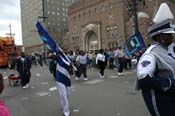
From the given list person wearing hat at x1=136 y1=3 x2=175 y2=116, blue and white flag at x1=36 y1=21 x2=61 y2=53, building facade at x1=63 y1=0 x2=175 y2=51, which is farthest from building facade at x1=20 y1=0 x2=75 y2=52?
person wearing hat at x1=136 y1=3 x2=175 y2=116

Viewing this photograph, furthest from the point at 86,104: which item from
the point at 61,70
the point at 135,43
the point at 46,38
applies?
the point at 135,43

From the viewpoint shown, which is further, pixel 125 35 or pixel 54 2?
pixel 54 2

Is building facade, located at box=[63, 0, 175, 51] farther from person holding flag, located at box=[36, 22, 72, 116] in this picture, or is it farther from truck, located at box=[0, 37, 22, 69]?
person holding flag, located at box=[36, 22, 72, 116]

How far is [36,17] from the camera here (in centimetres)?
11381

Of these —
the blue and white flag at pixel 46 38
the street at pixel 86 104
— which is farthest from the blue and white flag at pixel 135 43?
the blue and white flag at pixel 46 38

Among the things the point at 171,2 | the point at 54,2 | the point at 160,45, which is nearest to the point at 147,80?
the point at 160,45

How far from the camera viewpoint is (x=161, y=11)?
357cm

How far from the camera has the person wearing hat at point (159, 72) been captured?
333 centimetres

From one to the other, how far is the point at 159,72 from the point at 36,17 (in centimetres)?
11237

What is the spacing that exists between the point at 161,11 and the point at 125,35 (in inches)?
2583

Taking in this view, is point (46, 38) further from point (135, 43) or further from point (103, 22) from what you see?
point (103, 22)

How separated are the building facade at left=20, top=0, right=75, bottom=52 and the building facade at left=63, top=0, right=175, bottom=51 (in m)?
20.6

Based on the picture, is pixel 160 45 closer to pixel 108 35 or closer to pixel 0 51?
pixel 0 51

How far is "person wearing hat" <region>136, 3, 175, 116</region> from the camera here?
10.9 feet
